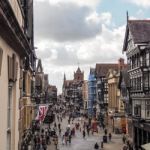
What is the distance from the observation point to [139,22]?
54.1 m

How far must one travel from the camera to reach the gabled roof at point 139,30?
51594mm

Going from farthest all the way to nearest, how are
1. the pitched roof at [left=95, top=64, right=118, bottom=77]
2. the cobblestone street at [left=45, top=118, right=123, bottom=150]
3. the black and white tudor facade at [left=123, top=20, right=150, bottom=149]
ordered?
the pitched roof at [left=95, top=64, right=118, bottom=77] < the cobblestone street at [left=45, top=118, right=123, bottom=150] < the black and white tudor facade at [left=123, top=20, right=150, bottom=149]

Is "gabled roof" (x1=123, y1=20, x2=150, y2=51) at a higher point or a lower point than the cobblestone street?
higher

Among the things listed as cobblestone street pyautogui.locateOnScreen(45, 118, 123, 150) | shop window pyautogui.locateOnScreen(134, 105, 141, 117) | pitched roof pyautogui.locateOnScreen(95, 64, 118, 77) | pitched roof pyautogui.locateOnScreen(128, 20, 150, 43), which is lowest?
cobblestone street pyautogui.locateOnScreen(45, 118, 123, 150)

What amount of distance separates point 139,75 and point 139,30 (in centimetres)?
519

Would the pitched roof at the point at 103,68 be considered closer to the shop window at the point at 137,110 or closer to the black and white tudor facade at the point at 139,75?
the black and white tudor facade at the point at 139,75

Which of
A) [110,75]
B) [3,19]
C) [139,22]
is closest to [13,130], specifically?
[3,19]

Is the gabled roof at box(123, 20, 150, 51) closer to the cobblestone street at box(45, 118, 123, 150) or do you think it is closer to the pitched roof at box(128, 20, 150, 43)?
the pitched roof at box(128, 20, 150, 43)

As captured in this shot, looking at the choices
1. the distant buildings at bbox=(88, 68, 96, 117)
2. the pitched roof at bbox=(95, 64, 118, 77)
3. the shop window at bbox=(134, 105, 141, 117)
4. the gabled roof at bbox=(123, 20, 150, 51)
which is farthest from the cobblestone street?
the distant buildings at bbox=(88, 68, 96, 117)

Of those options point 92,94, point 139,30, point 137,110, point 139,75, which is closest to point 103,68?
point 92,94

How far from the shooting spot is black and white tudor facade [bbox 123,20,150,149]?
48.9 meters

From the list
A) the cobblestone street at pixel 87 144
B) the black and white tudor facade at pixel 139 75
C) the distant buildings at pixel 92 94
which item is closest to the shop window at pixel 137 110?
the black and white tudor facade at pixel 139 75

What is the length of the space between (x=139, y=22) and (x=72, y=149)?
1679 centimetres

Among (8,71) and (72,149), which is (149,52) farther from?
(8,71)
